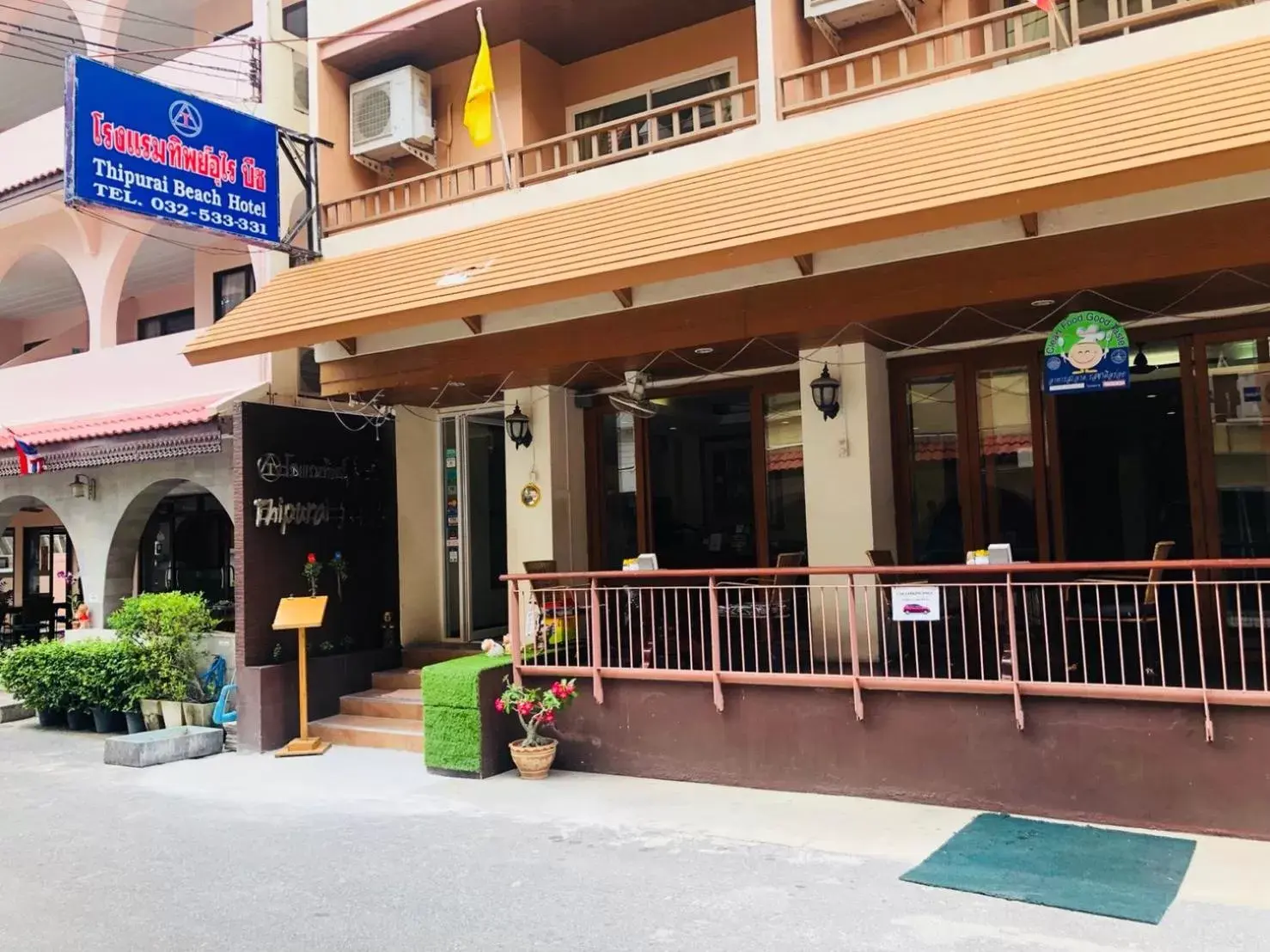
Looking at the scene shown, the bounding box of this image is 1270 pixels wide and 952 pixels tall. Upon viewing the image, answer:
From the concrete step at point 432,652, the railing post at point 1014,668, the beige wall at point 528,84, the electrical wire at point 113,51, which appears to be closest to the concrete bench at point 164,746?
the concrete step at point 432,652

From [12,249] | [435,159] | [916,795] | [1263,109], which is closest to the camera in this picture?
[1263,109]

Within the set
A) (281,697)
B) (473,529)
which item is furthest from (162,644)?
(473,529)

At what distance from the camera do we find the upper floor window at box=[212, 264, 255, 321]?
43.1ft

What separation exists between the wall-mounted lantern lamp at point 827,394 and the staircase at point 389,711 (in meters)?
4.63

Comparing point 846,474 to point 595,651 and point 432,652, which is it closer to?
point 595,651

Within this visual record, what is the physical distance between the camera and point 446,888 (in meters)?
5.46

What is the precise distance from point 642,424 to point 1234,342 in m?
5.75

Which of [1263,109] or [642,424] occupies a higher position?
[1263,109]

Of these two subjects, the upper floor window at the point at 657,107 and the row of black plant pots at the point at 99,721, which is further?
the row of black plant pots at the point at 99,721

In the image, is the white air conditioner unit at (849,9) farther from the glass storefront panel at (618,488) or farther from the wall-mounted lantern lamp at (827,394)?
the glass storefront panel at (618,488)

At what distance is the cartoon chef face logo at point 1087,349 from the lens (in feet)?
24.9

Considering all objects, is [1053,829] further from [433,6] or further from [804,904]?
[433,6]

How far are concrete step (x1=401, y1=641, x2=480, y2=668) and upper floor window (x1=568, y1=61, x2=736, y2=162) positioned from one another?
551 centimetres

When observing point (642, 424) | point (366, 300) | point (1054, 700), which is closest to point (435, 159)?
point (366, 300)
